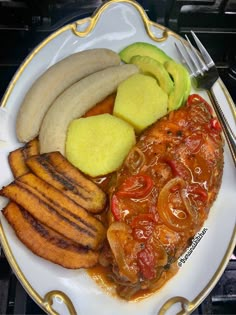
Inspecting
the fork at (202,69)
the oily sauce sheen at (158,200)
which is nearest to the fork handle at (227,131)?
the fork at (202,69)

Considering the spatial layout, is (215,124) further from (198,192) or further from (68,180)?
(68,180)

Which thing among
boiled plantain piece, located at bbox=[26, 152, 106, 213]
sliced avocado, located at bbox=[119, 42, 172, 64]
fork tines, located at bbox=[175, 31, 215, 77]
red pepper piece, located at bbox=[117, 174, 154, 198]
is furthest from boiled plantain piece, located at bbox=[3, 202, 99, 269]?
fork tines, located at bbox=[175, 31, 215, 77]

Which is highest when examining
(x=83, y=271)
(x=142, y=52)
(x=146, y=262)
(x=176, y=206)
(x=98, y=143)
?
(x=142, y=52)

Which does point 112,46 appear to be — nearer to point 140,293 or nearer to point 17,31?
point 17,31

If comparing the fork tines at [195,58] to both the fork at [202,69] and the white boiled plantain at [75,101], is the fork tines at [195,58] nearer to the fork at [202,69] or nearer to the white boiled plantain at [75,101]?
the fork at [202,69]

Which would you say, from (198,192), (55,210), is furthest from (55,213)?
(198,192)

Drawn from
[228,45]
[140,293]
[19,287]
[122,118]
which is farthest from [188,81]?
[19,287]
